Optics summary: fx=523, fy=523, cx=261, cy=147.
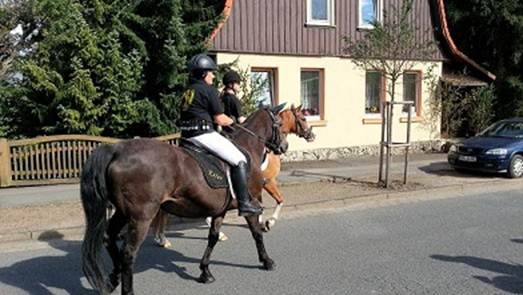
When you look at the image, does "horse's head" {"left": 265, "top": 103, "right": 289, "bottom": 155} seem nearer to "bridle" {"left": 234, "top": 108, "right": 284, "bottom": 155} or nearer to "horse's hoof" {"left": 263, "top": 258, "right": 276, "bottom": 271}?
"bridle" {"left": 234, "top": 108, "right": 284, "bottom": 155}

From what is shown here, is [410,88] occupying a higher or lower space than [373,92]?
higher

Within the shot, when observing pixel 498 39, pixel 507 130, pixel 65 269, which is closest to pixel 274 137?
pixel 65 269

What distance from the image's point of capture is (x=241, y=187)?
5.86 metres

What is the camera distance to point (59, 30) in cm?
1200

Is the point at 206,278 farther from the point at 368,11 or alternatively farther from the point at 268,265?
the point at 368,11

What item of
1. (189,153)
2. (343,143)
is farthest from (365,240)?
(343,143)

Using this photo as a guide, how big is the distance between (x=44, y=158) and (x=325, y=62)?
371 inches

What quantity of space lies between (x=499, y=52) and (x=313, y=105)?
29.7ft

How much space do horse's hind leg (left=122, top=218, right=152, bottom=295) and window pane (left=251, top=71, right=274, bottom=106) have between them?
8.50m

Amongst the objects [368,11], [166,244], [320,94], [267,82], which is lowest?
[166,244]

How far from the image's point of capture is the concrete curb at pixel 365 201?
773 centimetres

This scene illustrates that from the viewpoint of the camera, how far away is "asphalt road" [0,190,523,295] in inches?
221

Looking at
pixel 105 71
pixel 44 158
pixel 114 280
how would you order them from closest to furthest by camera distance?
1. pixel 114 280
2. pixel 44 158
3. pixel 105 71

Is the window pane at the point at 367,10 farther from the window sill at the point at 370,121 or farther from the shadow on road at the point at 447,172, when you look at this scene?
the shadow on road at the point at 447,172
